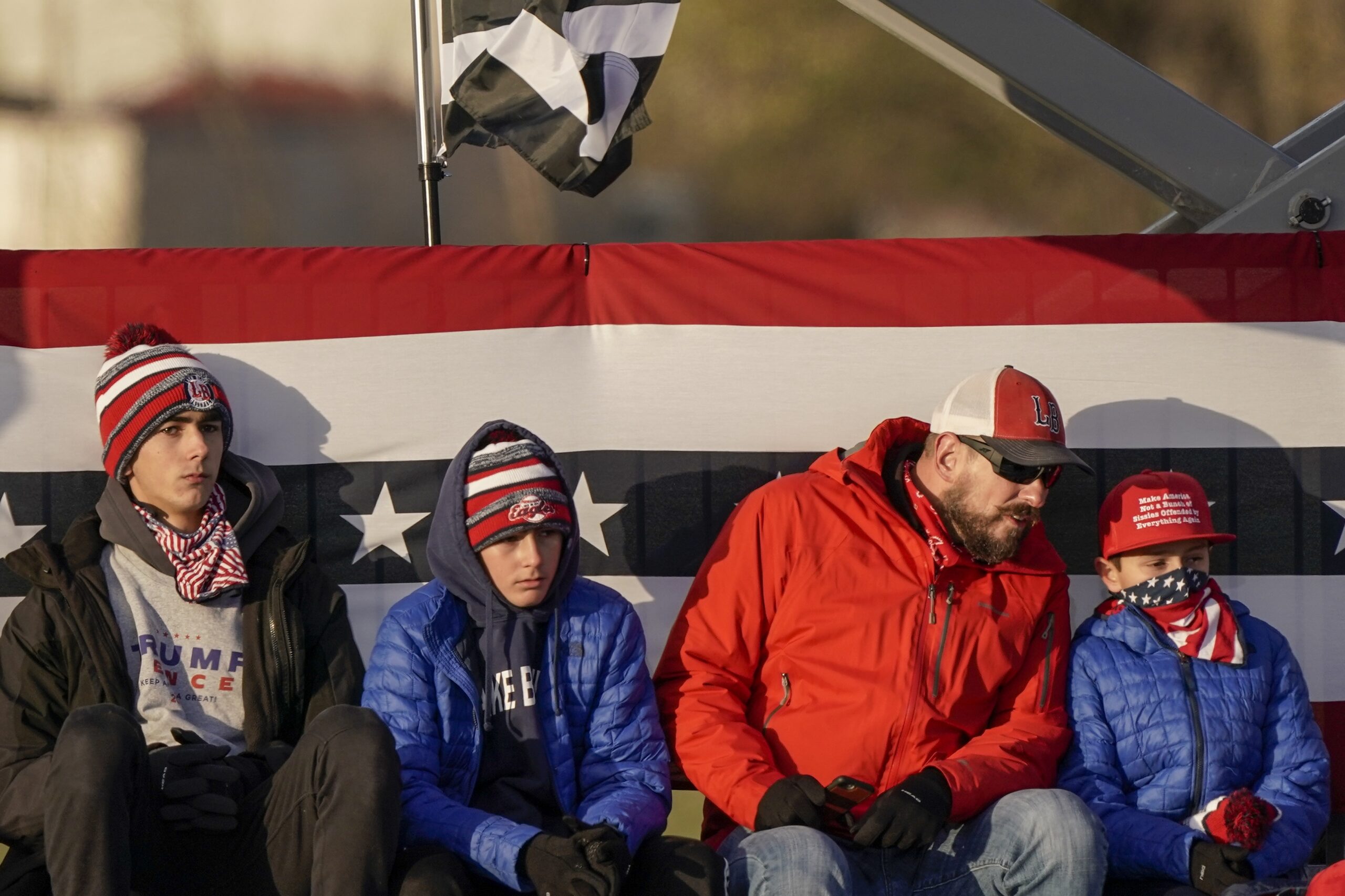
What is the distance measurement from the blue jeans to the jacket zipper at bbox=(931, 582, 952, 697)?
272mm

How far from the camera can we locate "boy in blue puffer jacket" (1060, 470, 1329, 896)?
10.1 ft

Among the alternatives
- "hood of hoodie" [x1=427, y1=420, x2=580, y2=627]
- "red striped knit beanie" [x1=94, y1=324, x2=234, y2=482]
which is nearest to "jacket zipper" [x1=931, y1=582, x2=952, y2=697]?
"hood of hoodie" [x1=427, y1=420, x2=580, y2=627]

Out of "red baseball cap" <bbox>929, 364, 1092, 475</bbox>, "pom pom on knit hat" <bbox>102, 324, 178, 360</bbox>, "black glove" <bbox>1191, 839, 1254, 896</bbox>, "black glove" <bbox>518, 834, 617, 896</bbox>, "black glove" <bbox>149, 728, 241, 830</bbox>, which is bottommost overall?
"black glove" <bbox>1191, 839, 1254, 896</bbox>

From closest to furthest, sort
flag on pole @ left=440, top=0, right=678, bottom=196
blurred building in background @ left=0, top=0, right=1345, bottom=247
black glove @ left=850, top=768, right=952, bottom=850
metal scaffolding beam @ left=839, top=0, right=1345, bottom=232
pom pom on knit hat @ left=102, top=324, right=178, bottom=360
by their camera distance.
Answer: black glove @ left=850, top=768, right=952, bottom=850 → pom pom on knit hat @ left=102, top=324, right=178, bottom=360 → flag on pole @ left=440, top=0, right=678, bottom=196 → metal scaffolding beam @ left=839, top=0, right=1345, bottom=232 → blurred building in background @ left=0, top=0, right=1345, bottom=247

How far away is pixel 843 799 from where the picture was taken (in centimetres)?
305

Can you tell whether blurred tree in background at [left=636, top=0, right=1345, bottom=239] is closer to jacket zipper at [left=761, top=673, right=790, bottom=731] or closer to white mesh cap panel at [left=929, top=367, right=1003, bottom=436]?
white mesh cap panel at [left=929, top=367, right=1003, bottom=436]

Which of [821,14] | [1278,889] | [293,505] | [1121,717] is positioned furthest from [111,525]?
[821,14]

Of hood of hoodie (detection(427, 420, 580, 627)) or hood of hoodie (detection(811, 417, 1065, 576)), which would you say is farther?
hood of hoodie (detection(811, 417, 1065, 576))

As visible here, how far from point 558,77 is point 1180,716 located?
6.46ft

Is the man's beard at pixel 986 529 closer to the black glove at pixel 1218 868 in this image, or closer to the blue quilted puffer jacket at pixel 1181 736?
the blue quilted puffer jacket at pixel 1181 736

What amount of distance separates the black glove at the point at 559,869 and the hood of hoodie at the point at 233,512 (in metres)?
Answer: 0.96

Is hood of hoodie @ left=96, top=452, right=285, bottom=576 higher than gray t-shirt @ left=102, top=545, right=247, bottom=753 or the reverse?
higher

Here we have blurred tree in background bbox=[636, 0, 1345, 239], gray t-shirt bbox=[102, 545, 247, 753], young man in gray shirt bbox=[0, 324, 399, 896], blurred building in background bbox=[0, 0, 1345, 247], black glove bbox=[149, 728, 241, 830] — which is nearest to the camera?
young man in gray shirt bbox=[0, 324, 399, 896]

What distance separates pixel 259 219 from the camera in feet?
20.8
